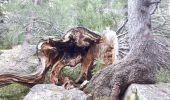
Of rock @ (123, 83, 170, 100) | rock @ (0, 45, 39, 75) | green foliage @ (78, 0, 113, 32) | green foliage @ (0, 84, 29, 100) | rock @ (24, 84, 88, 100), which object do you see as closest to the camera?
rock @ (123, 83, 170, 100)

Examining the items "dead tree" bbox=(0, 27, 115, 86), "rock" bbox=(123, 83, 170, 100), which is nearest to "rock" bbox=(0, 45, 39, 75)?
"dead tree" bbox=(0, 27, 115, 86)

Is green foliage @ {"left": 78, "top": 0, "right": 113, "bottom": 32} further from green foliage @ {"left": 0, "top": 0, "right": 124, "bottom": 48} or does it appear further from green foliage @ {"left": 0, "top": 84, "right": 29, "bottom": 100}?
green foliage @ {"left": 0, "top": 84, "right": 29, "bottom": 100}

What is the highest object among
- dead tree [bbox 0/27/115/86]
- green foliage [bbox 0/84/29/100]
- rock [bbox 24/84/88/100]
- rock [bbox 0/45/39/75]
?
dead tree [bbox 0/27/115/86]

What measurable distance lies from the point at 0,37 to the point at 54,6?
135cm

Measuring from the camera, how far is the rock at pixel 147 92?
305cm

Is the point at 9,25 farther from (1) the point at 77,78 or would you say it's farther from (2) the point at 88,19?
(1) the point at 77,78

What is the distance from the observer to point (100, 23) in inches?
210

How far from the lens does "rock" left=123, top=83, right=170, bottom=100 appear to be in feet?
10.0

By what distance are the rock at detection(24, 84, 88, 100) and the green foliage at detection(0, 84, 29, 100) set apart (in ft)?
1.54

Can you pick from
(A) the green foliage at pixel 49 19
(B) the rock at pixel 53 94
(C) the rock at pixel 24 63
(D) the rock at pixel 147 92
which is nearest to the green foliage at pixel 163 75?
(D) the rock at pixel 147 92

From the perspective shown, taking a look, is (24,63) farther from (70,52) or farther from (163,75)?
(163,75)

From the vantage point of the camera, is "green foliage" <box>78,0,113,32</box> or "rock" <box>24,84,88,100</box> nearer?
"rock" <box>24,84,88,100</box>

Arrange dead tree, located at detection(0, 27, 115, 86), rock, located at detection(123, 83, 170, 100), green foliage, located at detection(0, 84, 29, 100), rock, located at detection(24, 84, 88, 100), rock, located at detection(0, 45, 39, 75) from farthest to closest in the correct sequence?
1. rock, located at detection(0, 45, 39, 75)
2. green foliage, located at detection(0, 84, 29, 100)
3. dead tree, located at detection(0, 27, 115, 86)
4. rock, located at detection(24, 84, 88, 100)
5. rock, located at detection(123, 83, 170, 100)

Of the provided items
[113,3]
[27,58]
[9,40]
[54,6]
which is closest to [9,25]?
[9,40]
